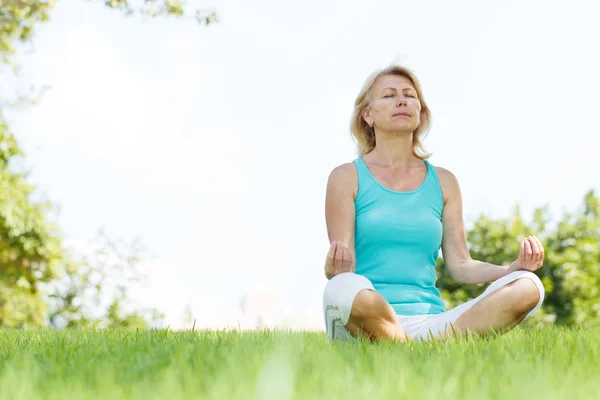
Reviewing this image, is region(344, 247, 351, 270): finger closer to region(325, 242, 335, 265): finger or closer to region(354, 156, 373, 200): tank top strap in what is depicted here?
region(325, 242, 335, 265): finger

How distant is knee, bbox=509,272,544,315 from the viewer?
11.3ft

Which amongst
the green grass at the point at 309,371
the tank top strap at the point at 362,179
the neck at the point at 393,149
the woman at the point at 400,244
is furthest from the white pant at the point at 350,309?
the neck at the point at 393,149

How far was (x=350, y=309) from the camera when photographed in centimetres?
329

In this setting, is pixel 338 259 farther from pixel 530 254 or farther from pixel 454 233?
pixel 454 233

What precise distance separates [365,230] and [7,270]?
317 inches

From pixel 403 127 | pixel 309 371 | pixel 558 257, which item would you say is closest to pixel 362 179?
pixel 403 127

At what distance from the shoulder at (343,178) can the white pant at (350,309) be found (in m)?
0.78

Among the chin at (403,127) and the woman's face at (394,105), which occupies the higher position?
the woman's face at (394,105)

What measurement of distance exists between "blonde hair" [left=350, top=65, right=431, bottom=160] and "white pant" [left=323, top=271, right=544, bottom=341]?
114cm

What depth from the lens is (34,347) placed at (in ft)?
11.2

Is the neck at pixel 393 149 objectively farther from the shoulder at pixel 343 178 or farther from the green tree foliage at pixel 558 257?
the green tree foliage at pixel 558 257

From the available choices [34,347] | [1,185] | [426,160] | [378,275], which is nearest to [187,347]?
[34,347]

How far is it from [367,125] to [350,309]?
158cm

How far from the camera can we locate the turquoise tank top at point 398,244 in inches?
151
